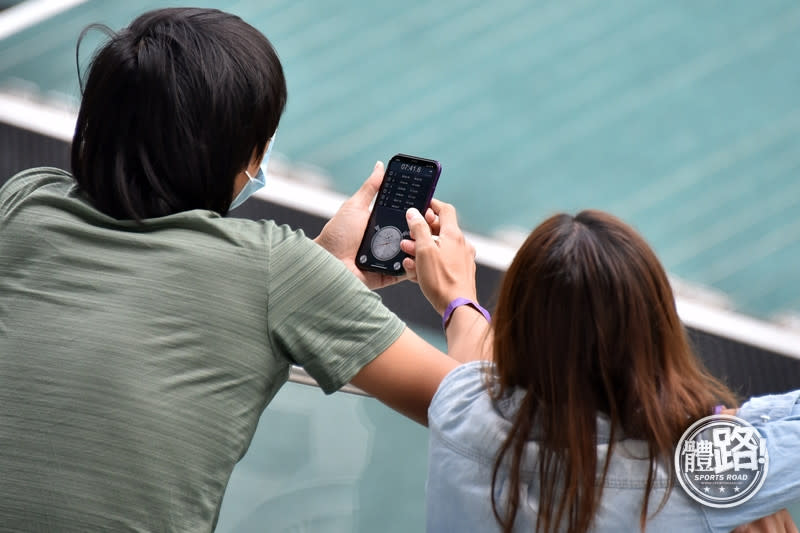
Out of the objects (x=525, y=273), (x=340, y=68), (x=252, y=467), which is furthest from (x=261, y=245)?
(x=340, y=68)

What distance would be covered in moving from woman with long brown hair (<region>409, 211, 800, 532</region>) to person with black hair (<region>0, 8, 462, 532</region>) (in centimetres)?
10

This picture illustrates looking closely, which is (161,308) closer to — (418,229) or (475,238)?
(418,229)

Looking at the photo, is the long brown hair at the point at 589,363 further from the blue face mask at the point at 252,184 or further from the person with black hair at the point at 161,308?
the blue face mask at the point at 252,184

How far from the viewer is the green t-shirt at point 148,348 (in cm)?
79

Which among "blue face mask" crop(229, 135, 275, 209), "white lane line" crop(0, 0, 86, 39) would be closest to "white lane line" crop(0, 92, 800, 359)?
"white lane line" crop(0, 0, 86, 39)

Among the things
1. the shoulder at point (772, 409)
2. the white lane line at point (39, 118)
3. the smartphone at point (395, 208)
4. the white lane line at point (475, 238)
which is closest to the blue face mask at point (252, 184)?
the smartphone at point (395, 208)

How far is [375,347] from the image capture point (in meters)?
0.86

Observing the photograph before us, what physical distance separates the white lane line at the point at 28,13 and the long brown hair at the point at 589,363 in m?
2.49

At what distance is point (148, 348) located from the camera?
80cm

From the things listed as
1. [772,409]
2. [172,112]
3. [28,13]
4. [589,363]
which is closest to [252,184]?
[172,112]

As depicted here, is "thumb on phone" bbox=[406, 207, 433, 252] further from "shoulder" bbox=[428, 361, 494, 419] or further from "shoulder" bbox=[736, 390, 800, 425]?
"shoulder" bbox=[736, 390, 800, 425]

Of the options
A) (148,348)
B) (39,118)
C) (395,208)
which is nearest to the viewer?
(148,348)

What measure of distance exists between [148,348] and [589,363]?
0.39 meters

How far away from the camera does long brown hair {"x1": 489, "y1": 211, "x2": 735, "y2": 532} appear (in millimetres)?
819
